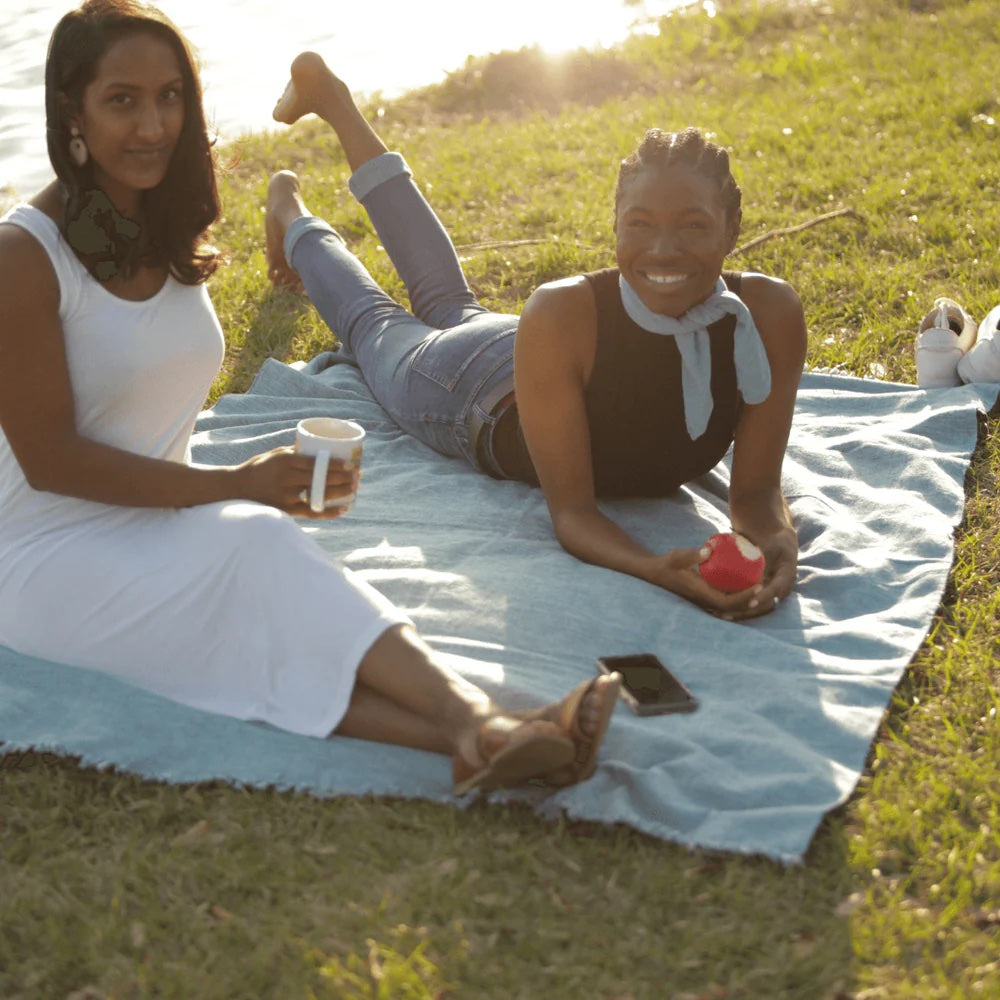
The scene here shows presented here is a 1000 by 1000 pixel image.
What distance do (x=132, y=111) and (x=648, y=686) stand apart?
1.71 metres

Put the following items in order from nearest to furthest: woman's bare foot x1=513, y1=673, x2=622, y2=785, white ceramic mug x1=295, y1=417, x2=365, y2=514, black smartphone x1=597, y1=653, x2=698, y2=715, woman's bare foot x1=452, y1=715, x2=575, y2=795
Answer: woman's bare foot x1=452, y1=715, x2=575, y2=795 → woman's bare foot x1=513, y1=673, x2=622, y2=785 → white ceramic mug x1=295, y1=417, x2=365, y2=514 → black smartphone x1=597, y1=653, x2=698, y2=715

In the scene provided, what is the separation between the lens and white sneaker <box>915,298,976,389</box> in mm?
4844

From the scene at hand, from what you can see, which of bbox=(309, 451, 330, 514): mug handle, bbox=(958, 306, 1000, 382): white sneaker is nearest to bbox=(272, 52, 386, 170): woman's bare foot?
bbox=(958, 306, 1000, 382): white sneaker

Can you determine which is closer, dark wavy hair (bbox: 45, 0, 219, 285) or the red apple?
dark wavy hair (bbox: 45, 0, 219, 285)

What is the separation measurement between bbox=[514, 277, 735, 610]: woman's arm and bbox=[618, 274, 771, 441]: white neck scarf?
5.5 inches

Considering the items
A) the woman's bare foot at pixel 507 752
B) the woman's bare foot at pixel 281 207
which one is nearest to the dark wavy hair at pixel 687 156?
the woman's bare foot at pixel 507 752

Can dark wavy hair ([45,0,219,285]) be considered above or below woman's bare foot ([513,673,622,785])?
above

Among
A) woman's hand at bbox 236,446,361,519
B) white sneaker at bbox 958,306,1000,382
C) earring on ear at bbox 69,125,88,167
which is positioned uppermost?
earring on ear at bbox 69,125,88,167

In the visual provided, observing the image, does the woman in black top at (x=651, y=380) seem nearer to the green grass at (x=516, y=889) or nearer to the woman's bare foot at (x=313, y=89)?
the green grass at (x=516, y=889)

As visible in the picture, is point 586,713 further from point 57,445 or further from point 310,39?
point 310,39

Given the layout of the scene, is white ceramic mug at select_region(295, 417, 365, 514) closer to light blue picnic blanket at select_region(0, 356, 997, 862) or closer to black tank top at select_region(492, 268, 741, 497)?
light blue picnic blanket at select_region(0, 356, 997, 862)

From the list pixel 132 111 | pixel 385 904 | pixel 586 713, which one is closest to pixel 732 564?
pixel 586 713

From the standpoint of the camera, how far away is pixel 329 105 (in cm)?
513

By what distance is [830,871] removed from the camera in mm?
2682
